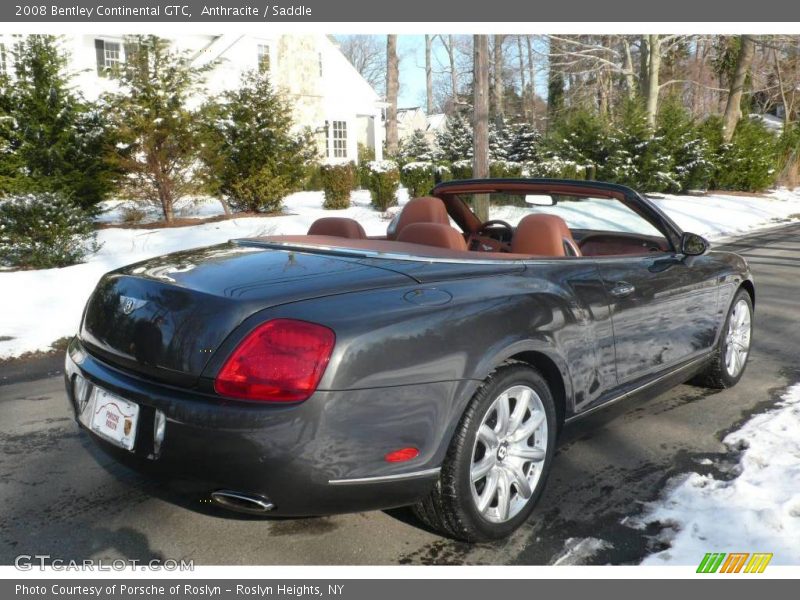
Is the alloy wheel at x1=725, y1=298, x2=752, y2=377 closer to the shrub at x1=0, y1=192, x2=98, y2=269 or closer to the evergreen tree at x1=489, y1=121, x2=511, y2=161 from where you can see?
the shrub at x1=0, y1=192, x2=98, y2=269

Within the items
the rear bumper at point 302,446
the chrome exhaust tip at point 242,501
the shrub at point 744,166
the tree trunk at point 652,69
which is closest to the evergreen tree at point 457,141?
the tree trunk at point 652,69

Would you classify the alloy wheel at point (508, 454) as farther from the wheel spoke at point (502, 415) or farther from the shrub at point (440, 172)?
the shrub at point (440, 172)

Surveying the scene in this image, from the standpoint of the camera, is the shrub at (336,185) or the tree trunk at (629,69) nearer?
the shrub at (336,185)

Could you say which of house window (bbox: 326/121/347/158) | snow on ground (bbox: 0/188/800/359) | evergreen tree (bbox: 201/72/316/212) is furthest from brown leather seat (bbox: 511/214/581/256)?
house window (bbox: 326/121/347/158)

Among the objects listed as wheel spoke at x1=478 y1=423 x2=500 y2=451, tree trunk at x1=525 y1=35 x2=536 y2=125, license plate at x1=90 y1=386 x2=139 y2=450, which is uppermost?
tree trunk at x1=525 y1=35 x2=536 y2=125

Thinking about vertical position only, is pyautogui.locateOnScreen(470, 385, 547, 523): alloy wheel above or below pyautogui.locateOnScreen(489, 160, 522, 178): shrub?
below

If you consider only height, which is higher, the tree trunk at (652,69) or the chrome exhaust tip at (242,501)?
the tree trunk at (652,69)

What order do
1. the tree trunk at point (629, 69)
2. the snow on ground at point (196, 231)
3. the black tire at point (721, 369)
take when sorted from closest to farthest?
1. the black tire at point (721, 369)
2. the snow on ground at point (196, 231)
3. the tree trunk at point (629, 69)

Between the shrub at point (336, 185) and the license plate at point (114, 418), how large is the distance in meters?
15.2

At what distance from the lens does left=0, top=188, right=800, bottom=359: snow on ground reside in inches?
235

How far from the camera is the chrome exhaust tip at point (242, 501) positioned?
238 cm

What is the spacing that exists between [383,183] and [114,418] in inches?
606

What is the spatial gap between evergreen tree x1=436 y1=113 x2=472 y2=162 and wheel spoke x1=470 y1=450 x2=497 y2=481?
3036cm

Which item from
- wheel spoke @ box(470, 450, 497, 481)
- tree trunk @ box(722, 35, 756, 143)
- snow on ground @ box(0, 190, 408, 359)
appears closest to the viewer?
wheel spoke @ box(470, 450, 497, 481)
